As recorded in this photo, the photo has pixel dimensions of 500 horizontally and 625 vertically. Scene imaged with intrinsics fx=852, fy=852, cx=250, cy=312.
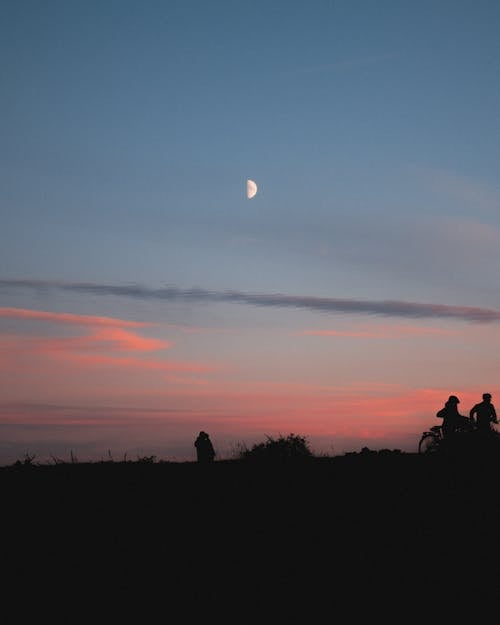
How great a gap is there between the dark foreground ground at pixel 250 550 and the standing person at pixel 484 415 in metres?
3.36

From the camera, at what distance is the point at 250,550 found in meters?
13.5

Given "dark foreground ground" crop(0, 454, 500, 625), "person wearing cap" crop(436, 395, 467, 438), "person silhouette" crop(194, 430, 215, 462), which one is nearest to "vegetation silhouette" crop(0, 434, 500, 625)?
"dark foreground ground" crop(0, 454, 500, 625)

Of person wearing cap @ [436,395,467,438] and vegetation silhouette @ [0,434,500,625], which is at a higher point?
person wearing cap @ [436,395,467,438]

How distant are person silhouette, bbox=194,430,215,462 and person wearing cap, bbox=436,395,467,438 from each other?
799cm

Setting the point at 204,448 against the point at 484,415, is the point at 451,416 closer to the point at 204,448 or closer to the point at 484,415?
the point at 484,415

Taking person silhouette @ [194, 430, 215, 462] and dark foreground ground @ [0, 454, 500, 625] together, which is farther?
person silhouette @ [194, 430, 215, 462]

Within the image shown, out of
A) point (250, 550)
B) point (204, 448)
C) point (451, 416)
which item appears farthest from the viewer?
point (204, 448)

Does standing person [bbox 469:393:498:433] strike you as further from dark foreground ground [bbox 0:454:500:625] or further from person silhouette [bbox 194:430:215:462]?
person silhouette [bbox 194:430:215:462]

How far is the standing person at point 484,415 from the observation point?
22953 millimetres

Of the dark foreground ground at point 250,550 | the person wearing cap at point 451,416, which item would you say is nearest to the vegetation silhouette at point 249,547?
the dark foreground ground at point 250,550

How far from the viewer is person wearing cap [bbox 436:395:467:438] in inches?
899

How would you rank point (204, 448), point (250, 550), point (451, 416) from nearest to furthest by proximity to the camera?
point (250, 550)
point (451, 416)
point (204, 448)

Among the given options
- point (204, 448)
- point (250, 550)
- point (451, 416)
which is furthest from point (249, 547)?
point (204, 448)

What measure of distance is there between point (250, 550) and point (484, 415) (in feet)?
38.0
